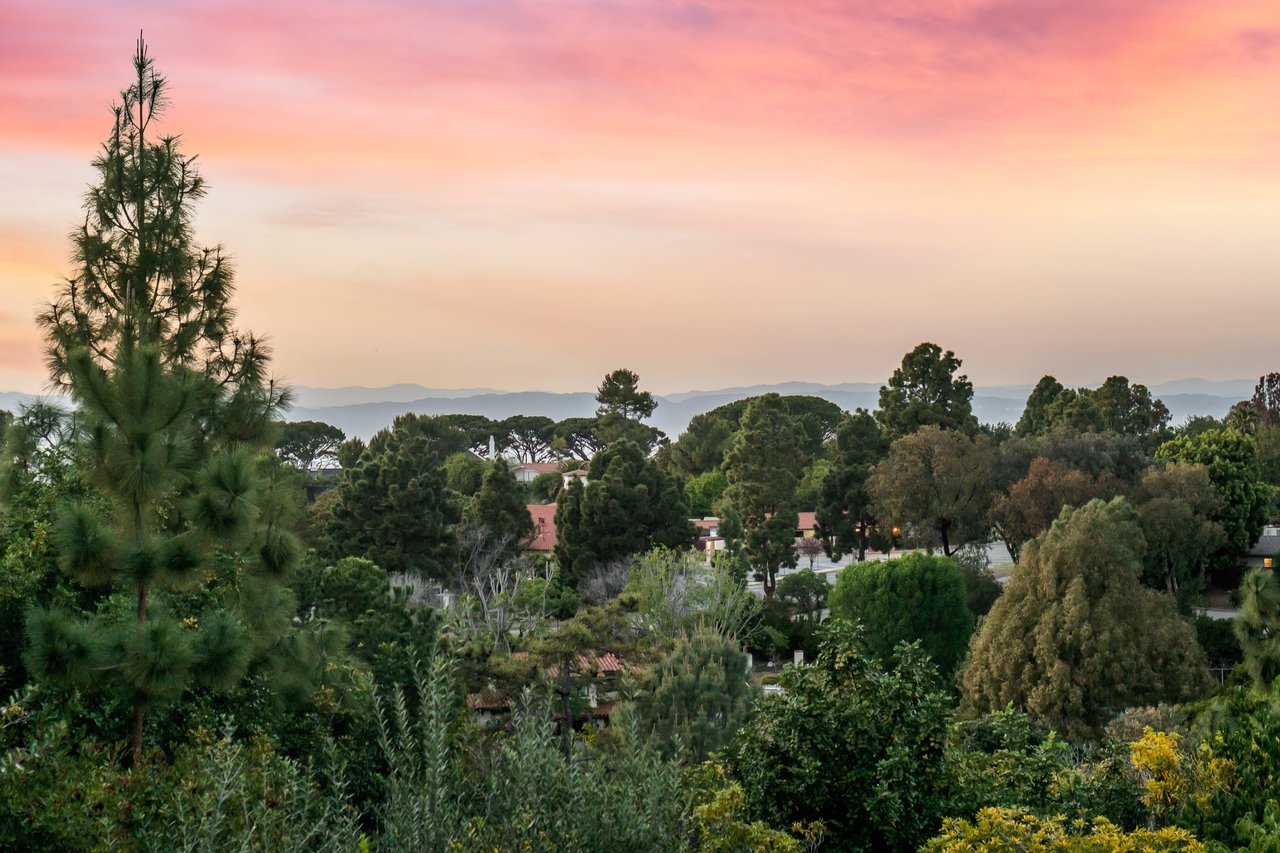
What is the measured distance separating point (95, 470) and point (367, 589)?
9.68 metres

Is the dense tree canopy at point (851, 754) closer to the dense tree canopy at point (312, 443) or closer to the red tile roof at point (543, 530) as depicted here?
the red tile roof at point (543, 530)

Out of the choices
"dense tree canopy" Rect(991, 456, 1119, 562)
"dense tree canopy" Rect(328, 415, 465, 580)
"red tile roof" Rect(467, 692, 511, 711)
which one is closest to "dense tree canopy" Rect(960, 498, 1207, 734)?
"red tile roof" Rect(467, 692, 511, 711)

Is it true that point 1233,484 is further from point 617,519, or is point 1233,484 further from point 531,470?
point 531,470

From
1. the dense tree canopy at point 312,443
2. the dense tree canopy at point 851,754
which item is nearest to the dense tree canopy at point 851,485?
the dense tree canopy at point 851,754

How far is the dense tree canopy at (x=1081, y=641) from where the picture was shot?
20828 mm

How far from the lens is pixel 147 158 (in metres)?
12.0

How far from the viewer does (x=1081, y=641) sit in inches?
827

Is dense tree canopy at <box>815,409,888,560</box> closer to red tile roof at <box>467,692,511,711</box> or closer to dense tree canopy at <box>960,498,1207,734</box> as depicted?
dense tree canopy at <box>960,498,1207,734</box>

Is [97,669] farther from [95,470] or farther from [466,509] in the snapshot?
[466,509]

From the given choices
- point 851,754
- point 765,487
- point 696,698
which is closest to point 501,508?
point 765,487

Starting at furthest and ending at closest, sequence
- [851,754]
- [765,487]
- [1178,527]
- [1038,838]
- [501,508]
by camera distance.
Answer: [501,508] → [765,487] → [1178,527] → [851,754] → [1038,838]

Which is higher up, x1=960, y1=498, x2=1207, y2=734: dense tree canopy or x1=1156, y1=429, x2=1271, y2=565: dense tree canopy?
x1=1156, y1=429, x2=1271, y2=565: dense tree canopy

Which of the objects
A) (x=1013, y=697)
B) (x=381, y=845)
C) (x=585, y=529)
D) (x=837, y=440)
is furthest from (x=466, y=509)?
(x=381, y=845)

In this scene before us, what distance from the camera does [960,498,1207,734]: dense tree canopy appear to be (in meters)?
20.8
